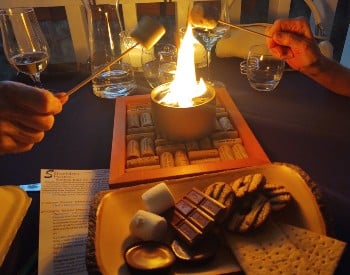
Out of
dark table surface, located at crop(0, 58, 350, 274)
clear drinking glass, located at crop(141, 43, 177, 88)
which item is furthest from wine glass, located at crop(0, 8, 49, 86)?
clear drinking glass, located at crop(141, 43, 177, 88)

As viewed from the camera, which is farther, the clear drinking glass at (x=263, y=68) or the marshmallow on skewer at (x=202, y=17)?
the clear drinking glass at (x=263, y=68)

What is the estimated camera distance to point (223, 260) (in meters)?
0.54

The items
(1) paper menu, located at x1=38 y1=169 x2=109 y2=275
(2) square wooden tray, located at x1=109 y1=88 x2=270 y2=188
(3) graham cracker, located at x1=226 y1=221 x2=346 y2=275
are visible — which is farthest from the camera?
(2) square wooden tray, located at x1=109 y1=88 x2=270 y2=188

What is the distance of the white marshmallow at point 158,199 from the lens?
596 mm

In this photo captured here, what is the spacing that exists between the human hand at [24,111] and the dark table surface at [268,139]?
161 mm

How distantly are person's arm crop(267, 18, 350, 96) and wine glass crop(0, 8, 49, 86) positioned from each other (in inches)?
28.4

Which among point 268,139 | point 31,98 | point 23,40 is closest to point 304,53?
point 268,139

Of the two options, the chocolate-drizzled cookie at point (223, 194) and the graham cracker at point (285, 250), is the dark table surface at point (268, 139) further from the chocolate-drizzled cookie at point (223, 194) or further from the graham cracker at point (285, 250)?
the chocolate-drizzled cookie at point (223, 194)

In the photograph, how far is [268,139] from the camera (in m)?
0.90

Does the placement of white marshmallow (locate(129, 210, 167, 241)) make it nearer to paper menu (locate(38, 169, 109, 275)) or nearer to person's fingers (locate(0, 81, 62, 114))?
paper menu (locate(38, 169, 109, 275))

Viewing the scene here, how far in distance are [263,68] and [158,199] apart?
718 mm

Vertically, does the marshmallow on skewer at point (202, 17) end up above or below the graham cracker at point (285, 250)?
above

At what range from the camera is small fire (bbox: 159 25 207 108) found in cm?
79

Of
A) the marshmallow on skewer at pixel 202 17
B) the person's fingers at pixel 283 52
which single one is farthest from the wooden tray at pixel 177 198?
the person's fingers at pixel 283 52
